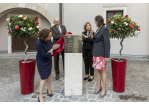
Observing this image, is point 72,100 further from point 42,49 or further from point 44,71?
point 42,49

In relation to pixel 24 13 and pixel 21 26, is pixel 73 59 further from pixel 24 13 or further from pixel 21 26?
pixel 24 13

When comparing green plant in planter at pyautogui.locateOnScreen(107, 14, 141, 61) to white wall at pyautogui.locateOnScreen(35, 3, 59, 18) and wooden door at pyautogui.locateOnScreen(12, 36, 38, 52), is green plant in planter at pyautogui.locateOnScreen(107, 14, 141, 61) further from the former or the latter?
wooden door at pyautogui.locateOnScreen(12, 36, 38, 52)

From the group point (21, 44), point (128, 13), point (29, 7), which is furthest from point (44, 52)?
point (21, 44)

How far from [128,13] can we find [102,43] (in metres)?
6.20

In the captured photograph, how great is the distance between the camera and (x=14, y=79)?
16.2ft

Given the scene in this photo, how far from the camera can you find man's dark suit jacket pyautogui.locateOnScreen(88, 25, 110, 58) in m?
3.29

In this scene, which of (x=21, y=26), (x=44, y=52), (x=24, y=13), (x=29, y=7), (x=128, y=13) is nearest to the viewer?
(x=44, y=52)

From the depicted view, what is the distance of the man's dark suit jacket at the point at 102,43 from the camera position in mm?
3289

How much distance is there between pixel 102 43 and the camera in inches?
133

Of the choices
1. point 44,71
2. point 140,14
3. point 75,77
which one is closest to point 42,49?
point 44,71

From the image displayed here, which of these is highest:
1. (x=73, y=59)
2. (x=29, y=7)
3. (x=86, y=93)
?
(x=29, y=7)

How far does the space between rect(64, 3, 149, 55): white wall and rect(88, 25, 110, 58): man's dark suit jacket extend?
583 cm

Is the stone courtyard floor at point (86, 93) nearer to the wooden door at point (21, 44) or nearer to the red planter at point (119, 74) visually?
the red planter at point (119, 74)

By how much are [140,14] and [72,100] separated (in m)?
7.19
